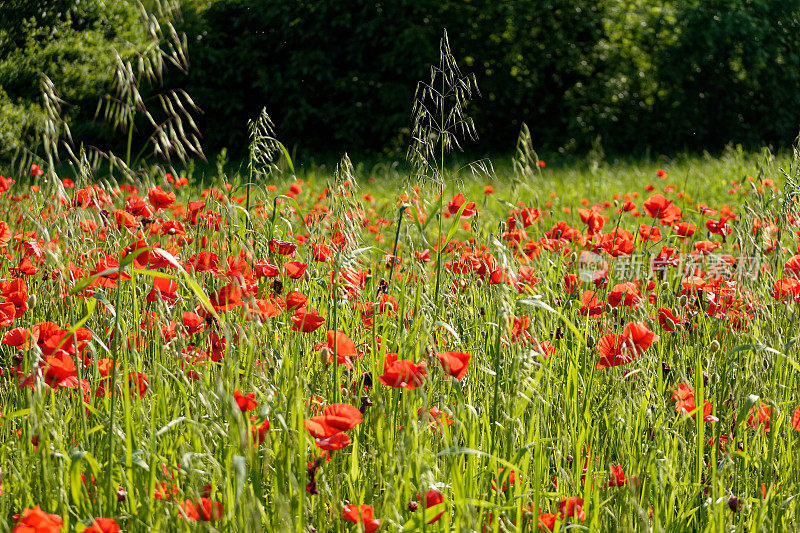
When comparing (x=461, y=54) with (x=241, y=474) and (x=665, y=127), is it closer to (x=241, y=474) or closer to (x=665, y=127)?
(x=665, y=127)

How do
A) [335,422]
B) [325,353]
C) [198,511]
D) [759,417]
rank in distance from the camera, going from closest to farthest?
[198,511] → [335,422] → [325,353] → [759,417]

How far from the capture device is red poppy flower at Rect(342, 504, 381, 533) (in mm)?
1114

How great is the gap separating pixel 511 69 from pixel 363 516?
9993 millimetres

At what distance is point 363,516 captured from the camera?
3.79ft

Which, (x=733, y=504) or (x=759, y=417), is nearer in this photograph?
(x=733, y=504)

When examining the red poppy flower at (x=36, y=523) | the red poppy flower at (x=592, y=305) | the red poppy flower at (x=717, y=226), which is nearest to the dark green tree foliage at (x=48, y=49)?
the red poppy flower at (x=717, y=226)

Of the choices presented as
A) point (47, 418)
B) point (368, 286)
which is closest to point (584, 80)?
point (368, 286)

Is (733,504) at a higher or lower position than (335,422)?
lower

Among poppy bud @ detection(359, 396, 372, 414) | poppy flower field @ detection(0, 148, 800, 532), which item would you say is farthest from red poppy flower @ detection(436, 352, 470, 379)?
poppy bud @ detection(359, 396, 372, 414)

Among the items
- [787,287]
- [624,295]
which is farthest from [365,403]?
[787,287]

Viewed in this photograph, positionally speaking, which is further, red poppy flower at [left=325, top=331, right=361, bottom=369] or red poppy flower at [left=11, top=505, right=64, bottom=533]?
red poppy flower at [left=325, top=331, right=361, bottom=369]

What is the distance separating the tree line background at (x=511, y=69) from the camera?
9883mm

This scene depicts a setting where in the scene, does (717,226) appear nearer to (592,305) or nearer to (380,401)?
(592,305)

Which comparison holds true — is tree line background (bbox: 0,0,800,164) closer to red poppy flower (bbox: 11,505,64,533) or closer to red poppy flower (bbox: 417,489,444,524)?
red poppy flower (bbox: 417,489,444,524)
